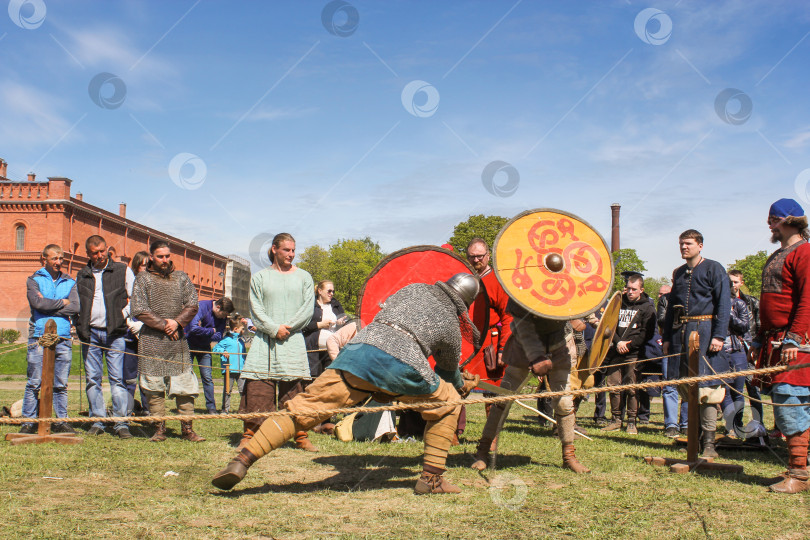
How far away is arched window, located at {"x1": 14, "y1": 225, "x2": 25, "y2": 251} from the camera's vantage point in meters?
36.1

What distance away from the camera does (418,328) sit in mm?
4012

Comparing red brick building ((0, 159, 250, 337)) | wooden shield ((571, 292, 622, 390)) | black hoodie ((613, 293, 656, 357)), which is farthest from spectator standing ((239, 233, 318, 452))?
red brick building ((0, 159, 250, 337))

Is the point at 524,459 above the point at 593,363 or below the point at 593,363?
below

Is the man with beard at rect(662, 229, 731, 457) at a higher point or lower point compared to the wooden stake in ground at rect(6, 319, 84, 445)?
higher

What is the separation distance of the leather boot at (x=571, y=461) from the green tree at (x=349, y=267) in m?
48.7

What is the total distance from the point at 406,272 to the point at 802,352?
297 centimetres

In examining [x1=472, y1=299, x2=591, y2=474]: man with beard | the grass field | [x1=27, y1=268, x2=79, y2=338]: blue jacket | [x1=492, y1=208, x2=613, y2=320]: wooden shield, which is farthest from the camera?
[x1=27, y1=268, x2=79, y2=338]: blue jacket

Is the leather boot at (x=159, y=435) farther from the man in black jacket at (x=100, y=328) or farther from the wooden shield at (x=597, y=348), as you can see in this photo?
the wooden shield at (x=597, y=348)

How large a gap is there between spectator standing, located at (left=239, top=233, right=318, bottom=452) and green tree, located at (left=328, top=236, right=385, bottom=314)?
47500 millimetres

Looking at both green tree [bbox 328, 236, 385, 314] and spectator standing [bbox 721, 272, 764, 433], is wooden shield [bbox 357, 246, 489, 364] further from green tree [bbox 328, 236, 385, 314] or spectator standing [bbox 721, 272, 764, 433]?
Answer: green tree [bbox 328, 236, 385, 314]

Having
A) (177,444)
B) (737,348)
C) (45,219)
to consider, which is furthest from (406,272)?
(45,219)

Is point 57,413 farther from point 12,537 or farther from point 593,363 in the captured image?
point 593,363

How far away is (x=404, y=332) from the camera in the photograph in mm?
3980

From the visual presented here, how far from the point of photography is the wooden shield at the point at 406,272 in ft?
18.4
